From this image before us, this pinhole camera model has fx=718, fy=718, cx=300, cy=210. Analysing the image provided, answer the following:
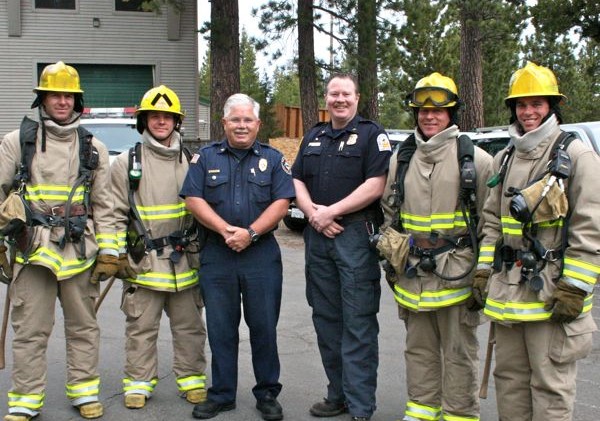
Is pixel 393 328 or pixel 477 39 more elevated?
pixel 477 39

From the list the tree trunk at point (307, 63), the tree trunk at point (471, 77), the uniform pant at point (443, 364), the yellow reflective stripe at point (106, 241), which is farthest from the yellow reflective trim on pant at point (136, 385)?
the tree trunk at point (471, 77)

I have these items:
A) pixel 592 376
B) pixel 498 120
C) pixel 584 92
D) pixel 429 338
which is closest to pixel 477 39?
pixel 498 120

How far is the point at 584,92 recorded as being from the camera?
3394cm

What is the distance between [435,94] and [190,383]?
2654 millimetres

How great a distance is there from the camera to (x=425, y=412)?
4.50 metres

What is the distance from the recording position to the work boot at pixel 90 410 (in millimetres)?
4836

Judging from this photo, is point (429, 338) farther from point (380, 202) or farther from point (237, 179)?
point (237, 179)

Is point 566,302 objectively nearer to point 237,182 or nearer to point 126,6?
point 237,182

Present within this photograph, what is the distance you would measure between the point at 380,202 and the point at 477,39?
43.6 ft

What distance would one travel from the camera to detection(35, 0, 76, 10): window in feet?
73.4

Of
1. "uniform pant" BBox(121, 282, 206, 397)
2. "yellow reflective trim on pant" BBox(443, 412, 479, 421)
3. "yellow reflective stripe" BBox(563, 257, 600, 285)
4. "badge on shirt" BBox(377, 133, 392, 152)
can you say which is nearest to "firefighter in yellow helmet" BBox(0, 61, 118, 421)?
"uniform pant" BBox(121, 282, 206, 397)

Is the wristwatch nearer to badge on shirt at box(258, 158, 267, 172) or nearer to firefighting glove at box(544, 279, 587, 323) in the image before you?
badge on shirt at box(258, 158, 267, 172)

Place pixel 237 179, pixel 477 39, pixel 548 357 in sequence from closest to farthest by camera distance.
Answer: pixel 548 357 → pixel 237 179 → pixel 477 39

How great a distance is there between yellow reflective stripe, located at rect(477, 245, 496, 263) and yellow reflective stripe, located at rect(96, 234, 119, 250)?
8.02 feet
